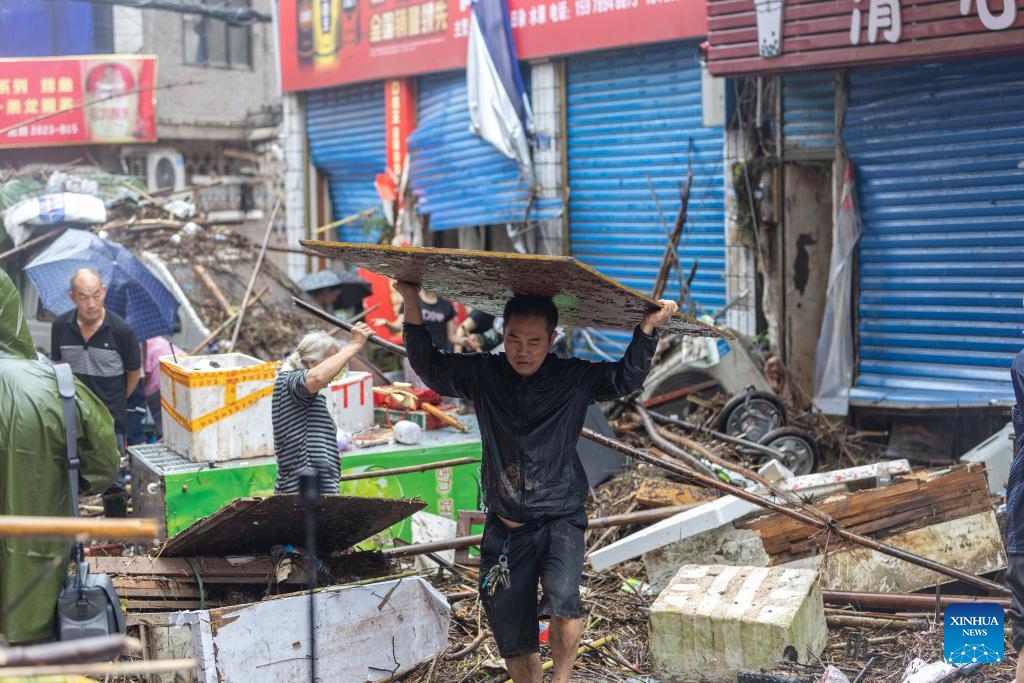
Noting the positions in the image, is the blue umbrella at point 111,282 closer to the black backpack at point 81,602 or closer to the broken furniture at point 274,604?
the broken furniture at point 274,604

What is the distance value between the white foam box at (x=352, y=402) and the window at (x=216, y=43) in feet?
66.5

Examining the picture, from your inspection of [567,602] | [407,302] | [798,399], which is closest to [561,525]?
[567,602]

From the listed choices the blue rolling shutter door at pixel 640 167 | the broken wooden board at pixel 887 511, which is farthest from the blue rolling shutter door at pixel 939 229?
the broken wooden board at pixel 887 511

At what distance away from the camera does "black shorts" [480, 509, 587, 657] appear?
15.1ft

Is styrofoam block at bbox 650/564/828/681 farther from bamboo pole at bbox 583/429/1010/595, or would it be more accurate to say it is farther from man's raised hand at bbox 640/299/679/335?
man's raised hand at bbox 640/299/679/335

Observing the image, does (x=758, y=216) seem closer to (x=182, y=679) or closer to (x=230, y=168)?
(x=182, y=679)

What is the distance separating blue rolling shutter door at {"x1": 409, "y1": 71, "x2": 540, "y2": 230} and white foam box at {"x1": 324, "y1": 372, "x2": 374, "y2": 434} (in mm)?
5720

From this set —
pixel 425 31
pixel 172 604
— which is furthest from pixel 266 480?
pixel 425 31

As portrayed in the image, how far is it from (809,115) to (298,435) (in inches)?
255

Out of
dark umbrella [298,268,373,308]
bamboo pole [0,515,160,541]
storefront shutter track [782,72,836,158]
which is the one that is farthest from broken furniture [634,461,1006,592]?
dark umbrella [298,268,373,308]

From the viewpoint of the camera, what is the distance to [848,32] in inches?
340

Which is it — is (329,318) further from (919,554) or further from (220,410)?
(919,554)

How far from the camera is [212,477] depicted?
7043 mm

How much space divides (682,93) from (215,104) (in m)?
17.5
